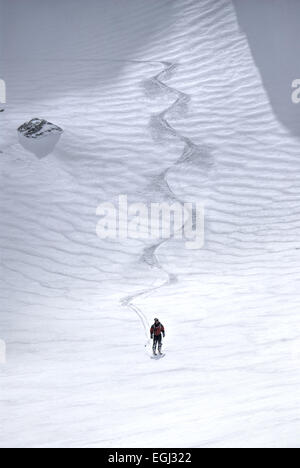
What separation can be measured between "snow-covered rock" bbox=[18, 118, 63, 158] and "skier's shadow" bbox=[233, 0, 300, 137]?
5.12m

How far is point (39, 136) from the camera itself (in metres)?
15.0

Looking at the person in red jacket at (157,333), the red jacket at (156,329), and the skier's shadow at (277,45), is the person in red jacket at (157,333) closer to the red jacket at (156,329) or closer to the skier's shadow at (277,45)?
the red jacket at (156,329)

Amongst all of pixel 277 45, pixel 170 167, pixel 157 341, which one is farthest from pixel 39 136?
pixel 277 45

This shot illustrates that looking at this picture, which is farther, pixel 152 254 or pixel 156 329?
pixel 152 254

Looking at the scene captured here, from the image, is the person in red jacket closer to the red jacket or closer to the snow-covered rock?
the red jacket

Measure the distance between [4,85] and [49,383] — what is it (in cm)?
1038

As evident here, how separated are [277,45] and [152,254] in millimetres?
8659

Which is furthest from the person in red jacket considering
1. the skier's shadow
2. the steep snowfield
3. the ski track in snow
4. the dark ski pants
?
the skier's shadow

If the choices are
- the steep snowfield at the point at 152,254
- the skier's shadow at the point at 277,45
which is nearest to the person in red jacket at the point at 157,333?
the steep snowfield at the point at 152,254

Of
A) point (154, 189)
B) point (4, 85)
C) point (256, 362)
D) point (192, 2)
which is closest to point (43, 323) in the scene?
point (256, 362)

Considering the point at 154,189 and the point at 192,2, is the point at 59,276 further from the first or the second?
the point at 192,2

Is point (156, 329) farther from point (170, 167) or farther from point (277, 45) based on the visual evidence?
point (277, 45)

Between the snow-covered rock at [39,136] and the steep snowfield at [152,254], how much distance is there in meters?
0.20

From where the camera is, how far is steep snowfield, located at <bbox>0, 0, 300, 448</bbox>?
26.6 feet
